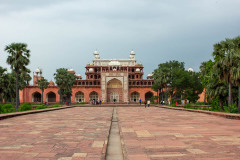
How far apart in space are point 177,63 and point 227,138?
49009mm

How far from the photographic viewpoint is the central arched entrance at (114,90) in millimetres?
63188

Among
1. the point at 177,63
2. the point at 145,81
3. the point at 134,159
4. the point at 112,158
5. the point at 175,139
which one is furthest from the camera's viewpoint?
the point at 145,81

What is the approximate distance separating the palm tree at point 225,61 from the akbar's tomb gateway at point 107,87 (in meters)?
38.5

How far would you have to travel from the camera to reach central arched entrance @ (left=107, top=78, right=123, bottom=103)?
63188 millimetres

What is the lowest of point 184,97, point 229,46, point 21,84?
point 184,97

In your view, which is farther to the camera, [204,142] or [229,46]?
[229,46]

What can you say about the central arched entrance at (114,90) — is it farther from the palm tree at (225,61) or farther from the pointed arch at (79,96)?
the palm tree at (225,61)

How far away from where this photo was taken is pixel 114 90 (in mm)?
63562

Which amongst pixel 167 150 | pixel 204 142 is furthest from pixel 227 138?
pixel 167 150

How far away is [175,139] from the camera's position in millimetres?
6648

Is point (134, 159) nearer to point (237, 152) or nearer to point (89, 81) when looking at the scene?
point (237, 152)

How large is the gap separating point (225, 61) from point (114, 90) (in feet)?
143

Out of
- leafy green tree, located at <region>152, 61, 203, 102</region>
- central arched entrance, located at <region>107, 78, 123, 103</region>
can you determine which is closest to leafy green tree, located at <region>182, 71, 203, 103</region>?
leafy green tree, located at <region>152, 61, 203, 102</region>

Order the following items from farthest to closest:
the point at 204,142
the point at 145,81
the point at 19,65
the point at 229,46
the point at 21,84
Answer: the point at 145,81, the point at 21,84, the point at 19,65, the point at 229,46, the point at 204,142
